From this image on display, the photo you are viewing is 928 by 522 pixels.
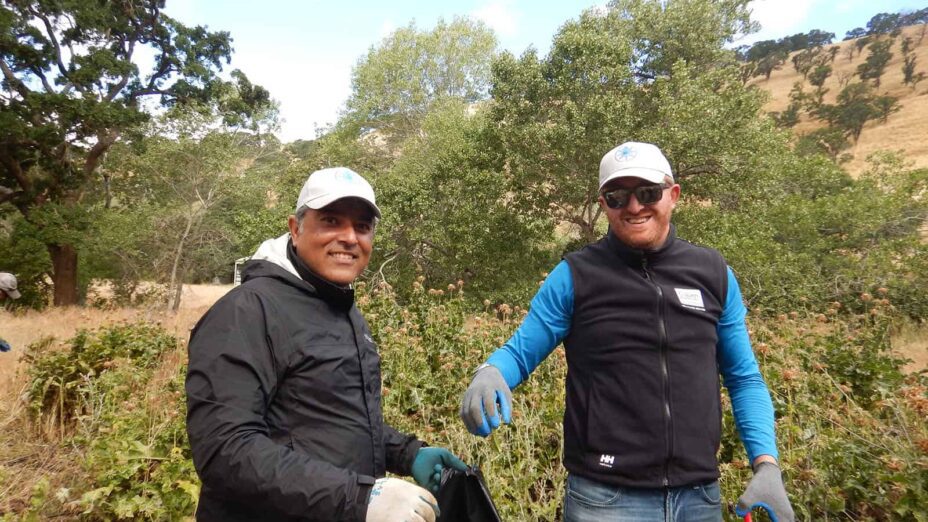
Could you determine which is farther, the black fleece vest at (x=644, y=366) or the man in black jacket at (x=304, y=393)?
the black fleece vest at (x=644, y=366)

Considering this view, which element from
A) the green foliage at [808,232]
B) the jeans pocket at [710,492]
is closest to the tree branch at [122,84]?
the green foliage at [808,232]

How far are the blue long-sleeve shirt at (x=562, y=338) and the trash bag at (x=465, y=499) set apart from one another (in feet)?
1.23

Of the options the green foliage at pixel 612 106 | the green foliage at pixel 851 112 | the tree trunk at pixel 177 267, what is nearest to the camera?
the green foliage at pixel 612 106

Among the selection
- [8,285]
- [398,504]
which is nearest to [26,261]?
[8,285]

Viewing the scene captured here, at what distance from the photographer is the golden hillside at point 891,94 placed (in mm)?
46625

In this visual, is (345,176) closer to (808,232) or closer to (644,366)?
(644,366)

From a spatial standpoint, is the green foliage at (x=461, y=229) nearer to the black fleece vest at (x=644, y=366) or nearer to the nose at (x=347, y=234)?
the black fleece vest at (x=644, y=366)

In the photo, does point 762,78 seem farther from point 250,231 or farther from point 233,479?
point 233,479

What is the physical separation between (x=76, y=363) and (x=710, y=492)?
18.1 feet

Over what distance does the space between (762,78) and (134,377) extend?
9184cm

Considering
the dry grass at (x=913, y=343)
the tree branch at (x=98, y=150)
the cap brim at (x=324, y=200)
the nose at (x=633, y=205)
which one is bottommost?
the dry grass at (x=913, y=343)

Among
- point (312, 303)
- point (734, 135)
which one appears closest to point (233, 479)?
point (312, 303)

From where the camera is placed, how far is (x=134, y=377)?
443cm

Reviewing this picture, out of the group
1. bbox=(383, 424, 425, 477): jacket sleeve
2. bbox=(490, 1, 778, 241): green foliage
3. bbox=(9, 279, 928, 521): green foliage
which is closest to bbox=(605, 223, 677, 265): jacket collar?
bbox=(383, 424, 425, 477): jacket sleeve
